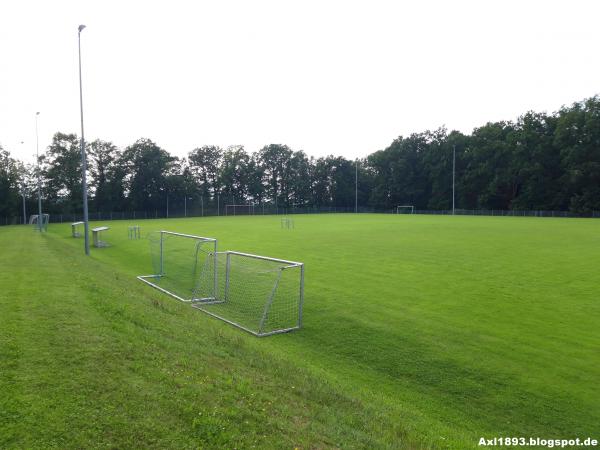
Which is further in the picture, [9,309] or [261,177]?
[261,177]

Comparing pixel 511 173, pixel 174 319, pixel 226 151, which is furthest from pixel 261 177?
pixel 174 319

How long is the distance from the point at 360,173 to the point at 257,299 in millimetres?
94212

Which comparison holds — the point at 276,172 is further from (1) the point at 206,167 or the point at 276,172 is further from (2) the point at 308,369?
(2) the point at 308,369

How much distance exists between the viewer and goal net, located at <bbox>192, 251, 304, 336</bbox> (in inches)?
360

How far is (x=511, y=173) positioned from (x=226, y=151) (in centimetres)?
5720

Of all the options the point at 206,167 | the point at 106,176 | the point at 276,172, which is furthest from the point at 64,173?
the point at 276,172

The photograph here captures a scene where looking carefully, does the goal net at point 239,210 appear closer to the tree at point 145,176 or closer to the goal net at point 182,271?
the tree at point 145,176

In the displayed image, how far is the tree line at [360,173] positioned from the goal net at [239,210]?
204 centimetres

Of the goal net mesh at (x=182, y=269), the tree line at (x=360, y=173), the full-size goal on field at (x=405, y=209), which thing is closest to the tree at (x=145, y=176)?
the tree line at (x=360, y=173)

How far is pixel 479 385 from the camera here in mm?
6137

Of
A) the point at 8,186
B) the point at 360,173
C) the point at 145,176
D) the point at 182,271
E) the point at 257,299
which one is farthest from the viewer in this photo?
the point at 360,173

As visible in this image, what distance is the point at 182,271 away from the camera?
1562 cm

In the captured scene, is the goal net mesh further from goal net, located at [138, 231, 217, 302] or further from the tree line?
the tree line

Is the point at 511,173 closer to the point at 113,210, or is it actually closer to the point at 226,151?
the point at 226,151
